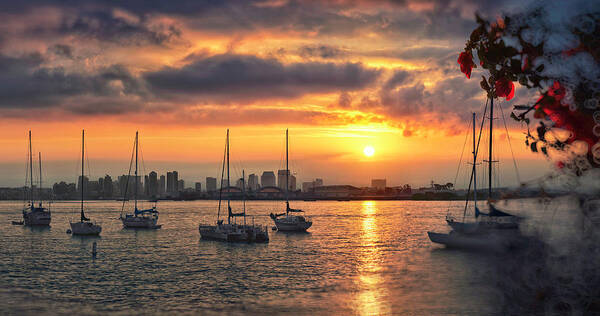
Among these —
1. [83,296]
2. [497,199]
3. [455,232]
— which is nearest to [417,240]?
[455,232]

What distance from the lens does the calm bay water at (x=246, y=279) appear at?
2884 cm

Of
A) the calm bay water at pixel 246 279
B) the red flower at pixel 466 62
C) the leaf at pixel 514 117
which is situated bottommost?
the calm bay water at pixel 246 279

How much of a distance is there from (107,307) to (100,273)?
17055mm

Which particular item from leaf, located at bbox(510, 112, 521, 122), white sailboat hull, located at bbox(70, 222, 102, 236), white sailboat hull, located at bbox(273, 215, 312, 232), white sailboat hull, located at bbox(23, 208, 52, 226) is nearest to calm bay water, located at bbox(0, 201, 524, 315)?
white sailboat hull, located at bbox(70, 222, 102, 236)

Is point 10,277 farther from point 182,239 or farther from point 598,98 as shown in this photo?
point 598,98

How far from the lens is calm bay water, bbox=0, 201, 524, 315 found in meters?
28.8

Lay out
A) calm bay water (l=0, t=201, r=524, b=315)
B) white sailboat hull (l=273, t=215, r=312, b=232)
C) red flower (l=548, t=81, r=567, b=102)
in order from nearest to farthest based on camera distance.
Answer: red flower (l=548, t=81, r=567, b=102) → calm bay water (l=0, t=201, r=524, b=315) → white sailboat hull (l=273, t=215, r=312, b=232)

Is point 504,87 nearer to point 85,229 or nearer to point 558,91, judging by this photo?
point 558,91

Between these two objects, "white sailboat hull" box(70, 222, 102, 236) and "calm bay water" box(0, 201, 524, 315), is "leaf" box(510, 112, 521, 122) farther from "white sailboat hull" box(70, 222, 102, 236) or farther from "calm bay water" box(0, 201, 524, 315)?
"white sailboat hull" box(70, 222, 102, 236)

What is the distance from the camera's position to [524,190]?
15.5ft

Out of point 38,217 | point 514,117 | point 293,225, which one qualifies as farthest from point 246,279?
point 38,217

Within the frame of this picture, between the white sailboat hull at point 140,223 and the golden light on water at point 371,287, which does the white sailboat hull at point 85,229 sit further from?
the golden light on water at point 371,287

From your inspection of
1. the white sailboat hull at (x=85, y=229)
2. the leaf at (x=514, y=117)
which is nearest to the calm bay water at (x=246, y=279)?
the white sailboat hull at (x=85, y=229)

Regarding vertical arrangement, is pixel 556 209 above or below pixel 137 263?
above
